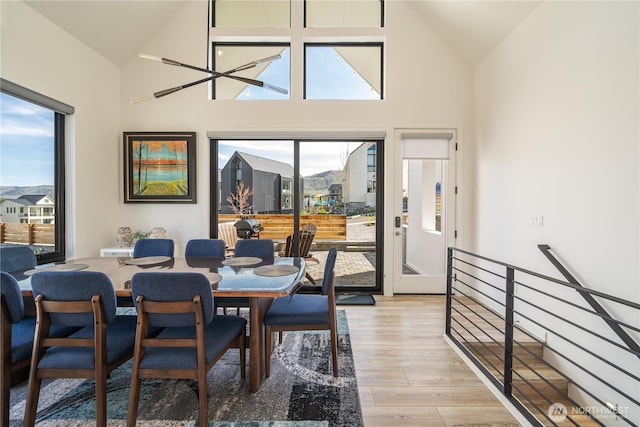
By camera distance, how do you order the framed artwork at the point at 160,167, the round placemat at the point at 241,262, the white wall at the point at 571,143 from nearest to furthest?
1. the white wall at the point at 571,143
2. the round placemat at the point at 241,262
3. the framed artwork at the point at 160,167

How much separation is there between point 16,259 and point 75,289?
1453 millimetres

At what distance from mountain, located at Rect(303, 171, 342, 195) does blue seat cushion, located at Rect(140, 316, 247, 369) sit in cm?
264

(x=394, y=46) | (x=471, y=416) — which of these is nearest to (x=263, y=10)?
(x=394, y=46)

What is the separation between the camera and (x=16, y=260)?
8.54ft

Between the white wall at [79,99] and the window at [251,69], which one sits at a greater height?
the window at [251,69]

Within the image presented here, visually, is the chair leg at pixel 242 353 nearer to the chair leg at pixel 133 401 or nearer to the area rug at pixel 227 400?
the area rug at pixel 227 400

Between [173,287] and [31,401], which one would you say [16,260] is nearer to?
[31,401]

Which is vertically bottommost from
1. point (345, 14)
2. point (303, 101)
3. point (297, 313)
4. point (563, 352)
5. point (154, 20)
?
point (563, 352)

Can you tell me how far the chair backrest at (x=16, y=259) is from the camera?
2.50m

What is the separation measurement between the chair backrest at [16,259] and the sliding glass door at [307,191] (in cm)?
204

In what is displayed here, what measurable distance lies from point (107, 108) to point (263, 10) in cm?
249

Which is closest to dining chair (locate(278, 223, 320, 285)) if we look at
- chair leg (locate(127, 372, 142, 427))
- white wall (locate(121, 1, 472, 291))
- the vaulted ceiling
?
white wall (locate(121, 1, 472, 291))

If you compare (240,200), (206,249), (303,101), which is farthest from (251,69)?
(206,249)

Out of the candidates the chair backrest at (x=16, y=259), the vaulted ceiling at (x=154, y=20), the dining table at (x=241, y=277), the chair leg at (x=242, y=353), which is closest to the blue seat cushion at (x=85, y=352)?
the dining table at (x=241, y=277)
